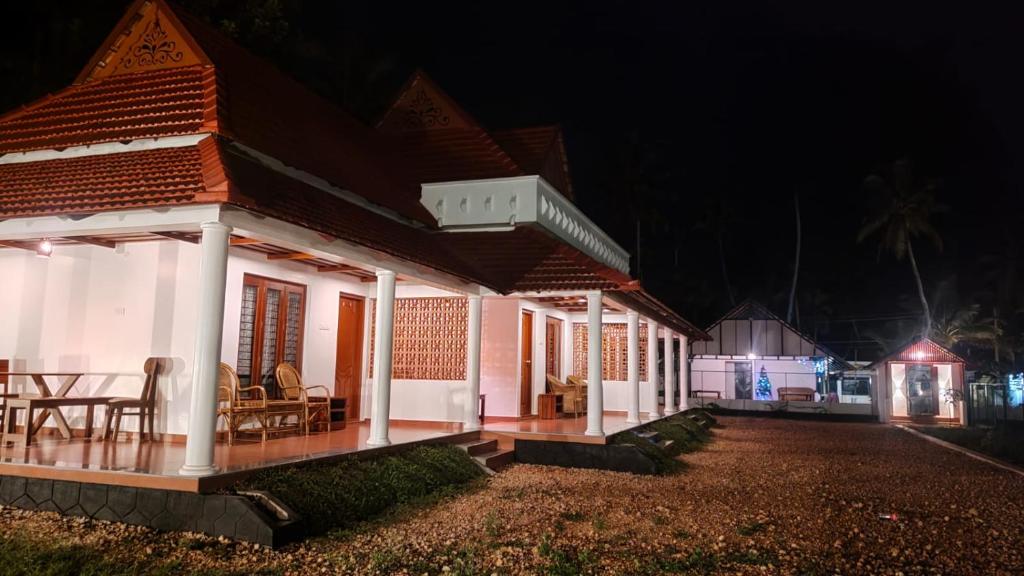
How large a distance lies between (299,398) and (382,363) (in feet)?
6.17

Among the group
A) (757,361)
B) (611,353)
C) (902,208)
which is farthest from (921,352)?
(902,208)

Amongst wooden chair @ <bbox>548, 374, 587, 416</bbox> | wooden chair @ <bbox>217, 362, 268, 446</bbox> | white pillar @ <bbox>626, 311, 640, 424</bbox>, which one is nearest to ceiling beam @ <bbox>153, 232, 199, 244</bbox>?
wooden chair @ <bbox>217, 362, 268, 446</bbox>

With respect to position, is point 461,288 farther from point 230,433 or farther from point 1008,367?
point 1008,367

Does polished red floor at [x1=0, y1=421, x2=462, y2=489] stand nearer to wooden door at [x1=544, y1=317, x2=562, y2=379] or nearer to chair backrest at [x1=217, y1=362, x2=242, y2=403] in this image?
chair backrest at [x1=217, y1=362, x2=242, y2=403]

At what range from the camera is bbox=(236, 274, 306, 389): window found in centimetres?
1009

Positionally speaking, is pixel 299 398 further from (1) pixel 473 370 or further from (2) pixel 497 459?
(2) pixel 497 459

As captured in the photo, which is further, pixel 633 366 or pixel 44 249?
pixel 633 366

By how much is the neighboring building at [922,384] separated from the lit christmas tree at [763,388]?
20.6ft

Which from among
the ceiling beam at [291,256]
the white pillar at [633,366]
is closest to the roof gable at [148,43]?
the ceiling beam at [291,256]

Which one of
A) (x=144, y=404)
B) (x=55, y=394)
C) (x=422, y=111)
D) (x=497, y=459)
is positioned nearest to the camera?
(x=144, y=404)

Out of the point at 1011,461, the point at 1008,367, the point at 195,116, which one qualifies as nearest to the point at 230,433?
the point at 195,116

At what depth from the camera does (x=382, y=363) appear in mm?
9156

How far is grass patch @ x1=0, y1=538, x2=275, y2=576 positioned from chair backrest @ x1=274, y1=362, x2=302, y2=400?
14.7 ft

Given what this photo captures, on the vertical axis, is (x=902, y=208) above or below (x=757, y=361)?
above
